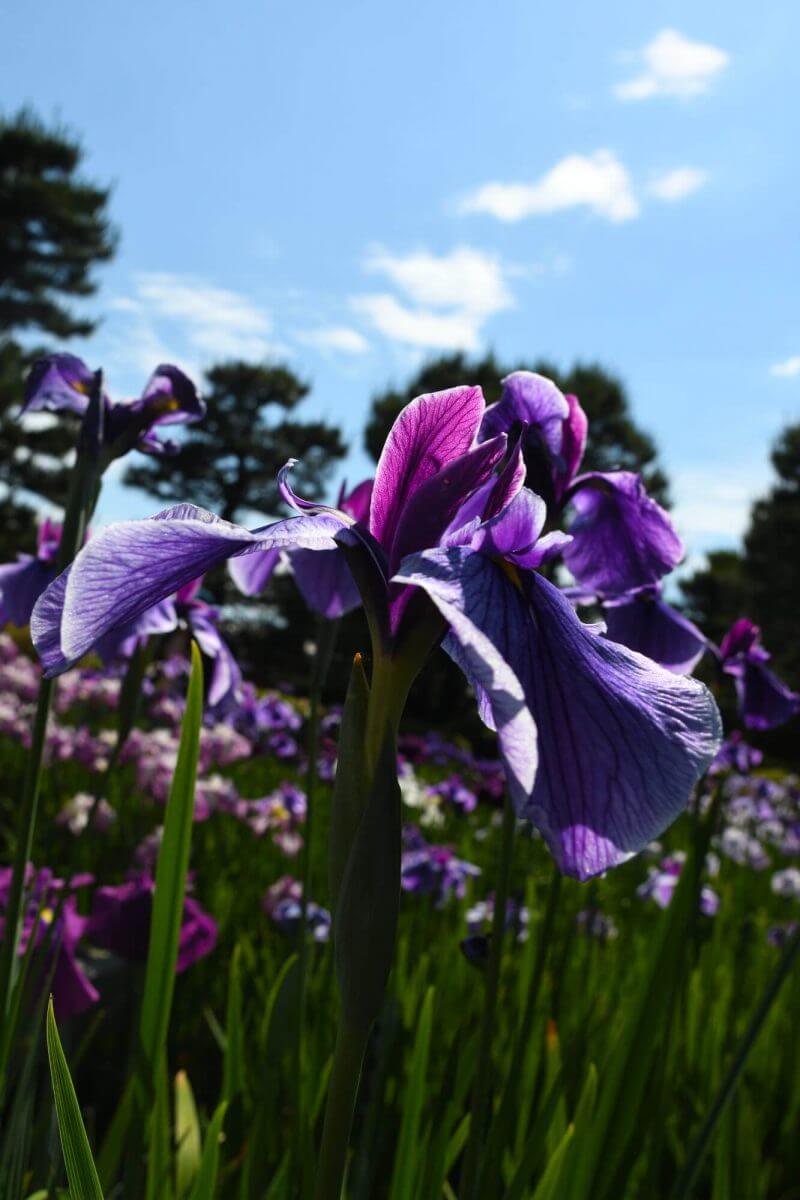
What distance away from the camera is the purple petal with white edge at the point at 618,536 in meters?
1.24

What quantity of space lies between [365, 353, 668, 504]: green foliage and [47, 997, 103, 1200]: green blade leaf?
1859 cm

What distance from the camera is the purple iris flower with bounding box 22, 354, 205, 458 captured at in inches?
51.5

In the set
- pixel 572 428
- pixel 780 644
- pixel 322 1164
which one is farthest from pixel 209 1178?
pixel 780 644

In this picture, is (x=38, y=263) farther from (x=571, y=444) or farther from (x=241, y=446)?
(x=571, y=444)

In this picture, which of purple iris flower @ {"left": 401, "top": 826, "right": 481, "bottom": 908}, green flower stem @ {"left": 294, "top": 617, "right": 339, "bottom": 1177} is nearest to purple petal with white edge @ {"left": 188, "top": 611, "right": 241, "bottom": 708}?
green flower stem @ {"left": 294, "top": 617, "right": 339, "bottom": 1177}

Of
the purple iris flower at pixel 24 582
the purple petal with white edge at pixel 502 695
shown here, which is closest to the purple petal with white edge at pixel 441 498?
the purple petal with white edge at pixel 502 695

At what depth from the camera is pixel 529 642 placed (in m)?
0.56

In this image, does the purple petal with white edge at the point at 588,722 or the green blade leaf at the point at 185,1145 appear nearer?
the purple petal with white edge at the point at 588,722

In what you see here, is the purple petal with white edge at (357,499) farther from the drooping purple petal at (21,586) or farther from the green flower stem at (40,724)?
the drooping purple petal at (21,586)

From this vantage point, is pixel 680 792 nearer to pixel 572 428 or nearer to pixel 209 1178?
pixel 209 1178

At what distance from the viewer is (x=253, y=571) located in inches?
51.1

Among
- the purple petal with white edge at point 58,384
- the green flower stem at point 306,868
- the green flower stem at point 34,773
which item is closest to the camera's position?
the green flower stem at point 34,773

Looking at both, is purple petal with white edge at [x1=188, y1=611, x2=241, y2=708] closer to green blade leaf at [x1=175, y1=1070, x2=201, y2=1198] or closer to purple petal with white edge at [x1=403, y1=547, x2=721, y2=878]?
green blade leaf at [x1=175, y1=1070, x2=201, y2=1198]

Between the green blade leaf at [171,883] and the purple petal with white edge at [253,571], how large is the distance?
0.84 feet
